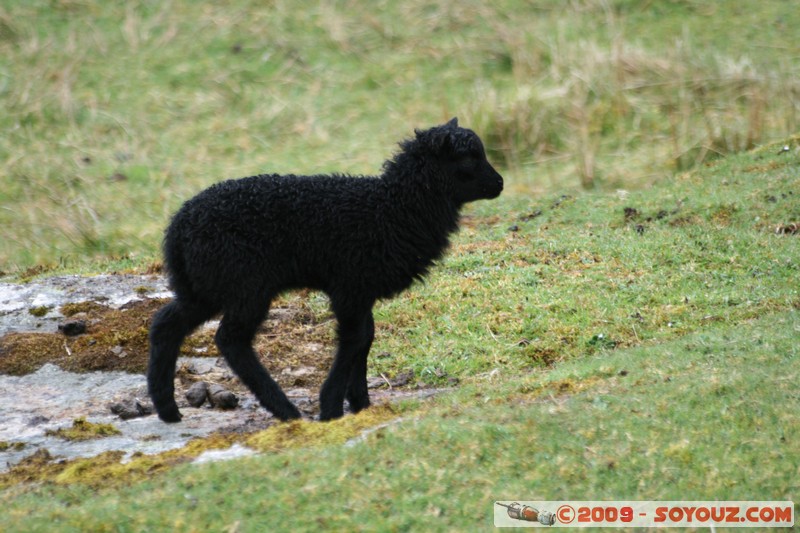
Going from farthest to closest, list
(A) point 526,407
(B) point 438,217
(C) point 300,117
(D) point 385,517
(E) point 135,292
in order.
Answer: (C) point 300,117
(E) point 135,292
(B) point 438,217
(A) point 526,407
(D) point 385,517

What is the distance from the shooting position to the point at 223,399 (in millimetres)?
8352

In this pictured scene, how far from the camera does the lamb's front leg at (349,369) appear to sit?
7734mm

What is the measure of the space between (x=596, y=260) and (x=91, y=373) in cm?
577

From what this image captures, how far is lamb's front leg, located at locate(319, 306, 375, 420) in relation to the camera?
7734mm

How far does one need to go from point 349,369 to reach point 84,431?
2076 millimetres

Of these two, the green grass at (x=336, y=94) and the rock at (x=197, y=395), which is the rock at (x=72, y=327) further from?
the green grass at (x=336, y=94)

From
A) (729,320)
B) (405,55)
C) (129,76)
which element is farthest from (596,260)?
(129,76)

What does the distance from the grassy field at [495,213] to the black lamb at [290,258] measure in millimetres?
981

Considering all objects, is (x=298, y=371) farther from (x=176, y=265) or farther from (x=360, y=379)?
(x=176, y=265)

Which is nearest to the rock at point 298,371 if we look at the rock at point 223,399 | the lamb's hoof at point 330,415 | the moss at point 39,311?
the rock at point 223,399

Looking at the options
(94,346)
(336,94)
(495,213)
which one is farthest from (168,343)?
(336,94)

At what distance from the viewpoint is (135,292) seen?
10984 millimetres

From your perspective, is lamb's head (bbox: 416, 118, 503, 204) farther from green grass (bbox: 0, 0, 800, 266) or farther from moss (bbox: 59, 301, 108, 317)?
green grass (bbox: 0, 0, 800, 266)

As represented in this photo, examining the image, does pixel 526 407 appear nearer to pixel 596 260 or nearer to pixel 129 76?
pixel 596 260
